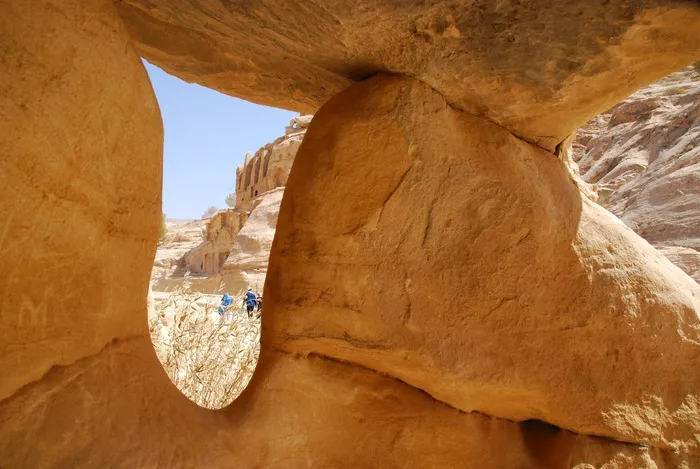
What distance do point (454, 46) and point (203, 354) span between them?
2471 mm

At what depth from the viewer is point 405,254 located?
1.77 metres

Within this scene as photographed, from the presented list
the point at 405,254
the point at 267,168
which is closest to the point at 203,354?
the point at 405,254

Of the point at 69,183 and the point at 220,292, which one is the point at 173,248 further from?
the point at 69,183

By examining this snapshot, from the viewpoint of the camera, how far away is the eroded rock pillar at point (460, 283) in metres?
1.75

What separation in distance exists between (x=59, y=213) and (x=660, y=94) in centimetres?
1399

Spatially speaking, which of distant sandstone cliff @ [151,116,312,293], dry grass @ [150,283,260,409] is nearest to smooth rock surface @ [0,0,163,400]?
dry grass @ [150,283,260,409]

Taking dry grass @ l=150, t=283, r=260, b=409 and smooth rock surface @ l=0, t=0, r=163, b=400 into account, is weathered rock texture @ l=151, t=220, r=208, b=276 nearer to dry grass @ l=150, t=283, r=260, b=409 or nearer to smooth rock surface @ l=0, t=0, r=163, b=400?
dry grass @ l=150, t=283, r=260, b=409

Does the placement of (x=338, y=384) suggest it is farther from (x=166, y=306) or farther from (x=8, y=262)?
(x=166, y=306)

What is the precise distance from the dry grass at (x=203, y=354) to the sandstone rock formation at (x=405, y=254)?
1369 millimetres

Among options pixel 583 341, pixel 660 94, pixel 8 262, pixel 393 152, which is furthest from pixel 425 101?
pixel 660 94

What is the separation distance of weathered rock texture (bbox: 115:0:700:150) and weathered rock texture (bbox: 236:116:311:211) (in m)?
15.0

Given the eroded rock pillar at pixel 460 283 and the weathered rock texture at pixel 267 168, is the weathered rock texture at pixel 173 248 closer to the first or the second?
the weathered rock texture at pixel 267 168

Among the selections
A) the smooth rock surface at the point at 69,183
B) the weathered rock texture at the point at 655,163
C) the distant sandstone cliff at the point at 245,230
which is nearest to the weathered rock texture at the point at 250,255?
the distant sandstone cliff at the point at 245,230

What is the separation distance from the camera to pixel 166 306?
382cm
